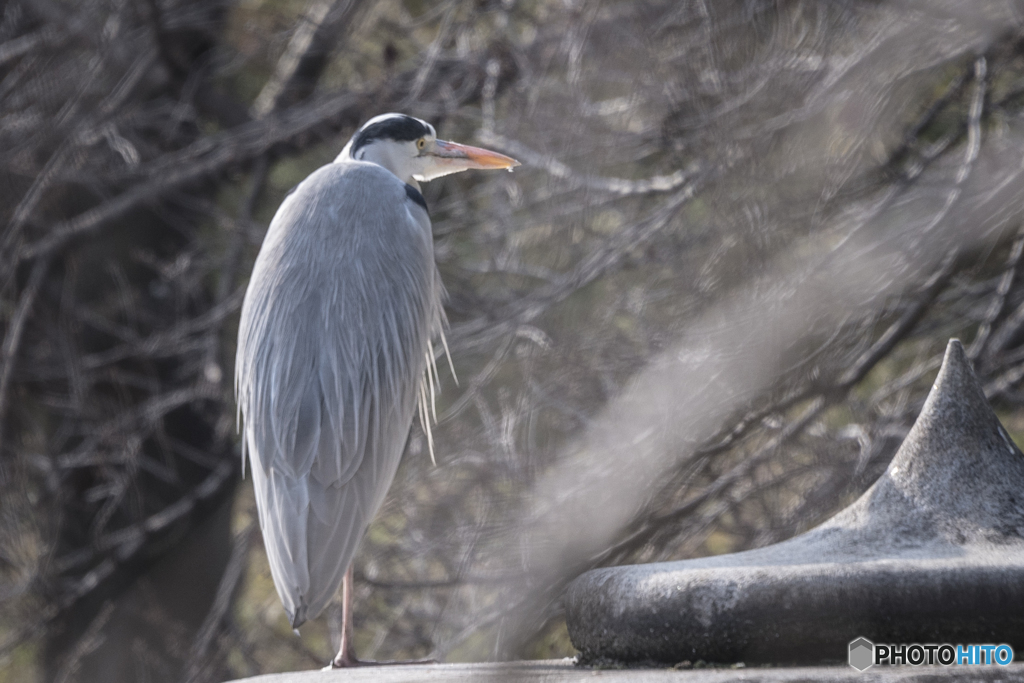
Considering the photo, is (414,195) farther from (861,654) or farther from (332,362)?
(861,654)

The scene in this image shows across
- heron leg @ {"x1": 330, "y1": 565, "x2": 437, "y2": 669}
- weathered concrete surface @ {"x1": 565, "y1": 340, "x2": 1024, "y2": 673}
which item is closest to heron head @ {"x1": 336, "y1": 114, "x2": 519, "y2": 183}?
heron leg @ {"x1": 330, "y1": 565, "x2": 437, "y2": 669}

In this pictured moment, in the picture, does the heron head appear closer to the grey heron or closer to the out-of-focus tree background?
the grey heron

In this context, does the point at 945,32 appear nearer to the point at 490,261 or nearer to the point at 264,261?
the point at 264,261

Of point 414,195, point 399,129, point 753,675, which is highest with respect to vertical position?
point 399,129

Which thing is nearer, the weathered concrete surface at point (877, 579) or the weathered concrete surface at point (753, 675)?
the weathered concrete surface at point (753, 675)

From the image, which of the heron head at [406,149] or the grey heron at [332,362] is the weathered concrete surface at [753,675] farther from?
the heron head at [406,149]

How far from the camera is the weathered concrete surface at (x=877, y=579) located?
3.13 ft

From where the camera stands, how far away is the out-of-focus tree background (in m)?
0.58

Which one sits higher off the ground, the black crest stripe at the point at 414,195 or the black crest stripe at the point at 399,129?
the black crest stripe at the point at 399,129

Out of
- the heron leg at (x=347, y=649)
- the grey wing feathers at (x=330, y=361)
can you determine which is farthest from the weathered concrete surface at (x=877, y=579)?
the heron leg at (x=347, y=649)

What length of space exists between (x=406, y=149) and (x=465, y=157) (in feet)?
0.56

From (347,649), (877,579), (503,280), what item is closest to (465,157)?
(503,280)

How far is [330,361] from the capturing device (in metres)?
1.99

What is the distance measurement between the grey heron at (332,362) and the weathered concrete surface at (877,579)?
0.66 meters
